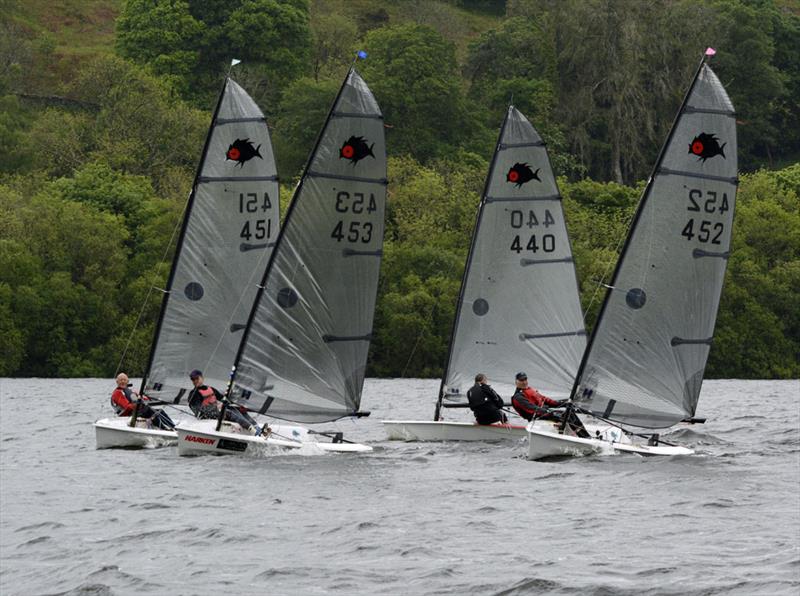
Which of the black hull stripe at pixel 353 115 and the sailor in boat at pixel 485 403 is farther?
the sailor in boat at pixel 485 403

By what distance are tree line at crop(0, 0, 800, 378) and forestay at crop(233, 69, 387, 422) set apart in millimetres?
45691

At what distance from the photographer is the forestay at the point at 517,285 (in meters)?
45.8

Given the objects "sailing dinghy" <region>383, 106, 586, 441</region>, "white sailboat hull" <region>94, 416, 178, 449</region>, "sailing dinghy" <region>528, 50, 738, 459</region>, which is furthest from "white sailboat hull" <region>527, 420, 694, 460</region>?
"white sailboat hull" <region>94, 416, 178, 449</region>

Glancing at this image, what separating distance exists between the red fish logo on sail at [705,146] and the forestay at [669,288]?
23mm

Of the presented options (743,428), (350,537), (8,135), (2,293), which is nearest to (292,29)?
(8,135)

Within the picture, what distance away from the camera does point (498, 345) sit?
150ft

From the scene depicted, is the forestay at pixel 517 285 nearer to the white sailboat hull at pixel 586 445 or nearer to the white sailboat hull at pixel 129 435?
the white sailboat hull at pixel 586 445

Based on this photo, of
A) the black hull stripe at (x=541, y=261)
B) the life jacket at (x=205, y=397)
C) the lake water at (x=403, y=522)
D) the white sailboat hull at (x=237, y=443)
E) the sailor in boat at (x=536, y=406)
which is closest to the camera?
the lake water at (x=403, y=522)

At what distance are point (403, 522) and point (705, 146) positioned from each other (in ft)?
40.6

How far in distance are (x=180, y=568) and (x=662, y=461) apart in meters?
15.0

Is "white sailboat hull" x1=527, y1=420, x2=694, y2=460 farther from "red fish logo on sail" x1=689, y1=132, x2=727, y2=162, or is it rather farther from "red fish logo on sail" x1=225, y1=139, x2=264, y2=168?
"red fish logo on sail" x1=225, y1=139, x2=264, y2=168

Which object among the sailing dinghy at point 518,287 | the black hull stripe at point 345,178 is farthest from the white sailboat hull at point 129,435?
the sailing dinghy at point 518,287

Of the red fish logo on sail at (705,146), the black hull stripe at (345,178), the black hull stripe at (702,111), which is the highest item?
the black hull stripe at (702,111)

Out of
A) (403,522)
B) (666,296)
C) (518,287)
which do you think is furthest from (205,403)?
(666,296)
